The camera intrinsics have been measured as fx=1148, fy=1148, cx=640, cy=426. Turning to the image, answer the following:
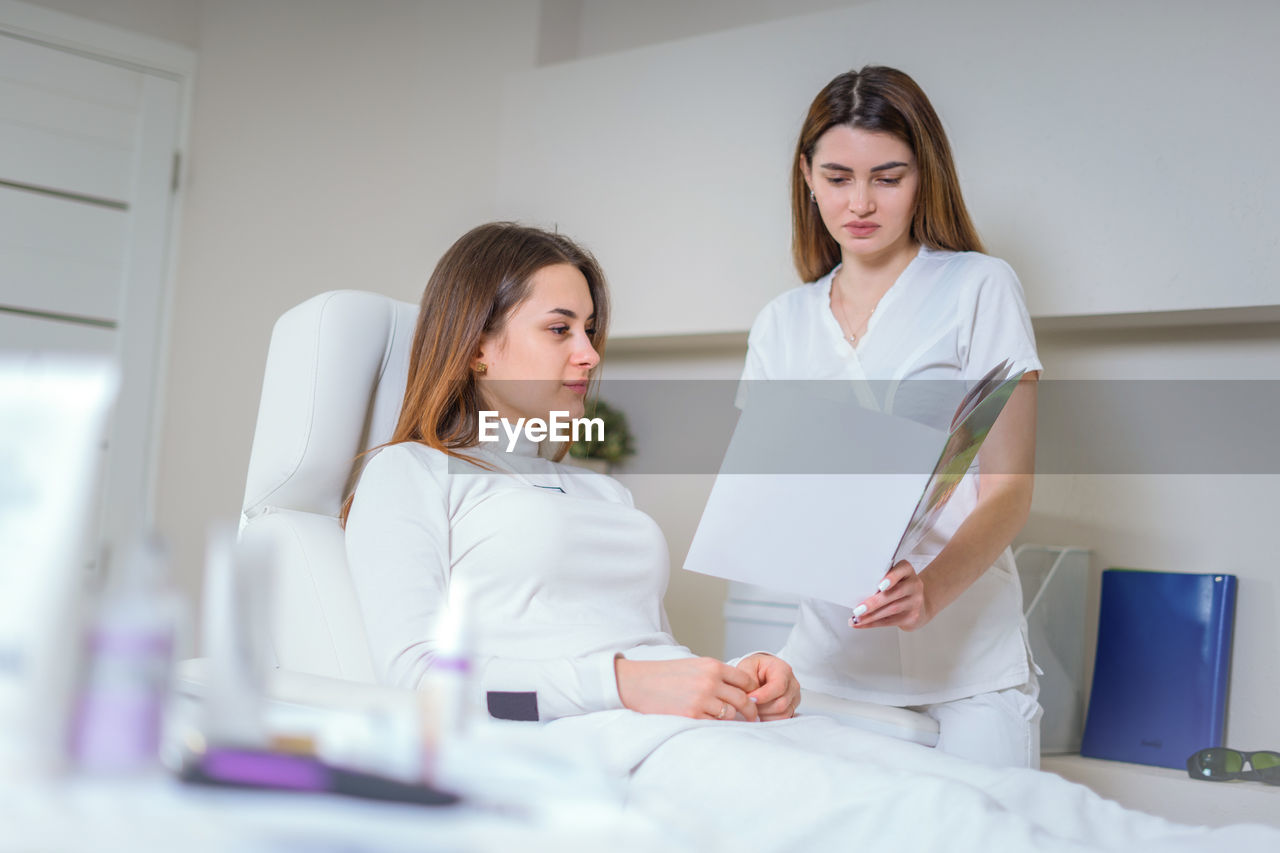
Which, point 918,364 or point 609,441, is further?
point 609,441

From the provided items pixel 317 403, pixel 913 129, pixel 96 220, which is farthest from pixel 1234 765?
pixel 96 220

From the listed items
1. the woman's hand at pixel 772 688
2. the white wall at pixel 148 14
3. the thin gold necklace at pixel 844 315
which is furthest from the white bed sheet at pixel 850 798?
the white wall at pixel 148 14

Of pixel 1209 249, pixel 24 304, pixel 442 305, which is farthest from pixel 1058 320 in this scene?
pixel 24 304

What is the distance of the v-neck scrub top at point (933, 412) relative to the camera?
1.43 m

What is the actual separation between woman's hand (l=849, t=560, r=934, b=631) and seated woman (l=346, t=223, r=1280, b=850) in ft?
0.37

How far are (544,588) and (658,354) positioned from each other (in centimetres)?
166

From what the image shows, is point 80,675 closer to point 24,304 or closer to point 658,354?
point 658,354

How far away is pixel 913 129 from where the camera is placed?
5.09ft

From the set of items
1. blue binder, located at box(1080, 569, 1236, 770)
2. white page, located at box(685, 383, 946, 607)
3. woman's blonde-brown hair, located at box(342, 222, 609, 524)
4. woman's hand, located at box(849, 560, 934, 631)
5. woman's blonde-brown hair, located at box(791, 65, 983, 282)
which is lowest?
blue binder, located at box(1080, 569, 1236, 770)

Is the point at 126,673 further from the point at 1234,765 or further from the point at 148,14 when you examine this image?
the point at 148,14

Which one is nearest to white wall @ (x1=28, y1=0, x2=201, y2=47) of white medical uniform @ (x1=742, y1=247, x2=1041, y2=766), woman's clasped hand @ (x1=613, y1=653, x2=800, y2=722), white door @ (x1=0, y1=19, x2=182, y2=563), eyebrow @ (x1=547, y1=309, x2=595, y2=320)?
white door @ (x1=0, y1=19, x2=182, y2=563)

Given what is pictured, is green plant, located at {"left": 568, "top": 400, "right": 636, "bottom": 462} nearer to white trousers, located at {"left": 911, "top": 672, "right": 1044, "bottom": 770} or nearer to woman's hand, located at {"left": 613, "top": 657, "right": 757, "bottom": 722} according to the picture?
white trousers, located at {"left": 911, "top": 672, "right": 1044, "bottom": 770}

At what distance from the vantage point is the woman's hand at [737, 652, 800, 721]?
1232mm

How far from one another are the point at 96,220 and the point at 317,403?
1852 mm
